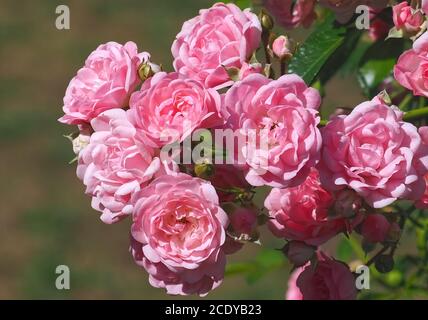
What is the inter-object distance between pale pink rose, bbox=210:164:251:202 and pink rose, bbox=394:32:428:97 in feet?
0.76

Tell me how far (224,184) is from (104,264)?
2.85m

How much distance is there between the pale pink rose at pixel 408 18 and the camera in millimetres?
1147

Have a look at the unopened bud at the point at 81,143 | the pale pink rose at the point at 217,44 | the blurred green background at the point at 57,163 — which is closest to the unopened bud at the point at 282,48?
the pale pink rose at the point at 217,44

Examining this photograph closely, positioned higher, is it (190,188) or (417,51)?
(417,51)

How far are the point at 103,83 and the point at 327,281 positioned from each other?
366mm

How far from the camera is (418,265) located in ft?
5.44

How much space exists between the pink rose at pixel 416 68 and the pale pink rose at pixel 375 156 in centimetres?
9

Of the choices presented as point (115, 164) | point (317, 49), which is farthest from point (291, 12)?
point (115, 164)

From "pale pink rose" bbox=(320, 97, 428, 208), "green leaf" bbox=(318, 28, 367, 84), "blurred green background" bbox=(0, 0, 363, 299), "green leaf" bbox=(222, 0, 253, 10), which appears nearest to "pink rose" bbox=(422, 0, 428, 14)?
"pale pink rose" bbox=(320, 97, 428, 208)

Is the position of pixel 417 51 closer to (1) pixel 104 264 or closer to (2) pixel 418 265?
(2) pixel 418 265

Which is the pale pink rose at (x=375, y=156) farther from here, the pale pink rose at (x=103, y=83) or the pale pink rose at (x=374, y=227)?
the pale pink rose at (x=103, y=83)

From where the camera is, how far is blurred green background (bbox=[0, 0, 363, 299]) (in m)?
3.77

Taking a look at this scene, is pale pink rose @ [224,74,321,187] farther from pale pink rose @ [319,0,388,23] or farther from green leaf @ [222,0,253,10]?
green leaf @ [222,0,253,10]

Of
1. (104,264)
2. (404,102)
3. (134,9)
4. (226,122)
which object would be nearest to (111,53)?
(226,122)
